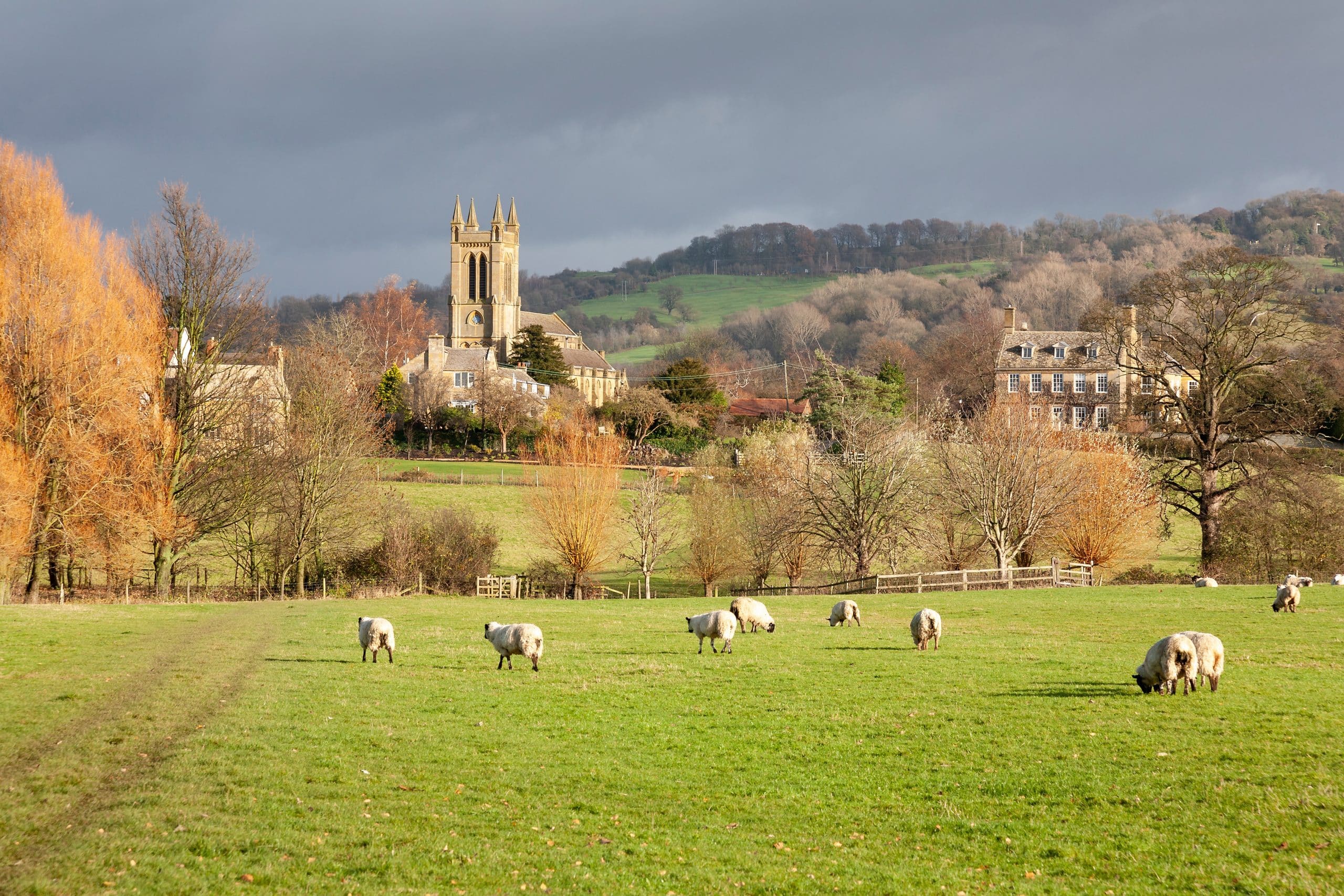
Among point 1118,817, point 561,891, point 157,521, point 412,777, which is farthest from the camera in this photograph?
point 157,521

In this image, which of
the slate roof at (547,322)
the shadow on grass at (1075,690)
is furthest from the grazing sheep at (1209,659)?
the slate roof at (547,322)

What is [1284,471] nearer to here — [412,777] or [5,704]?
[412,777]

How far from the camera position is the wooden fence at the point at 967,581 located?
43625 millimetres

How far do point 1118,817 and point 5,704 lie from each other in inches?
680

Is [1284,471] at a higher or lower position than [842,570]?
higher

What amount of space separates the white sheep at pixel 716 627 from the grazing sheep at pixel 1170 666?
369 inches

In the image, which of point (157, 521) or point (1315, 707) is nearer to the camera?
point (1315, 707)

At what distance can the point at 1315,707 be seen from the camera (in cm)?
1548

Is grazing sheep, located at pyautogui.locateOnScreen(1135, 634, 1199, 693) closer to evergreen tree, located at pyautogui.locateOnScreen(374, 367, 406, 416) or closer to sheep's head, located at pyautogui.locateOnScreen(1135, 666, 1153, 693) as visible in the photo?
sheep's head, located at pyautogui.locateOnScreen(1135, 666, 1153, 693)

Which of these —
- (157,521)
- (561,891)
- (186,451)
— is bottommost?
(561,891)

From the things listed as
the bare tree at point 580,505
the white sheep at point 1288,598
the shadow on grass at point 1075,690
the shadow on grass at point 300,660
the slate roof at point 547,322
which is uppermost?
the slate roof at point 547,322

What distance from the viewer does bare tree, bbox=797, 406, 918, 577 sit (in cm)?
5016

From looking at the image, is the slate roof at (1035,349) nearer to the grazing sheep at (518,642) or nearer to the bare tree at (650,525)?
the bare tree at (650,525)

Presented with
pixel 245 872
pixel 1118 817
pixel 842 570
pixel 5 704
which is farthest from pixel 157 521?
pixel 1118 817
